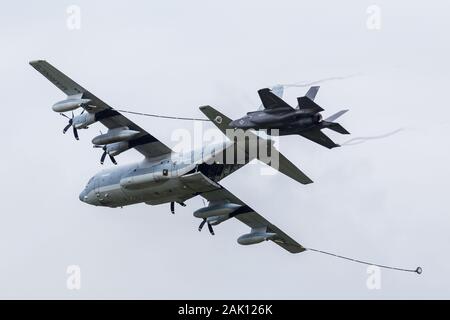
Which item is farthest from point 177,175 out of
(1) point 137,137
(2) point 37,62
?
(2) point 37,62

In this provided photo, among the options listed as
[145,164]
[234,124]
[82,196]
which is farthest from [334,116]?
[82,196]

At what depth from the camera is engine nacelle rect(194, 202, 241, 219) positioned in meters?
96.4

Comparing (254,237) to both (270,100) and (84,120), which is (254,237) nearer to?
(84,120)

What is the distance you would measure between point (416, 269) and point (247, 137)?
12.0 m

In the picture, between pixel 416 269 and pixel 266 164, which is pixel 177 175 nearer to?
pixel 266 164

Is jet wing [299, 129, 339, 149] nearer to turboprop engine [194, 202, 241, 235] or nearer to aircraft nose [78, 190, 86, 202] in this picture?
turboprop engine [194, 202, 241, 235]

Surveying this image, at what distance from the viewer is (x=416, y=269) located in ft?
298

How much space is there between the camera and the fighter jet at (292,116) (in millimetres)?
82875

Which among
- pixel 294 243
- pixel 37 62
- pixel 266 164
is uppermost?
pixel 37 62

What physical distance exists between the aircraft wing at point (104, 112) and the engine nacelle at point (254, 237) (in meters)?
9.14

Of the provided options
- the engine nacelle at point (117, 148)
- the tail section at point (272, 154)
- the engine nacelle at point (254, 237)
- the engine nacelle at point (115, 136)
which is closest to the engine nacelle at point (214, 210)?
the engine nacelle at point (254, 237)

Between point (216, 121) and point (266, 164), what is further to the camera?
point (266, 164)

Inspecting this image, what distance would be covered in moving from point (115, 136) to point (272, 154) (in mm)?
8707

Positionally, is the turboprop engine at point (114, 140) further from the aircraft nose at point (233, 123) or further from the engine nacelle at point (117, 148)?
the aircraft nose at point (233, 123)
